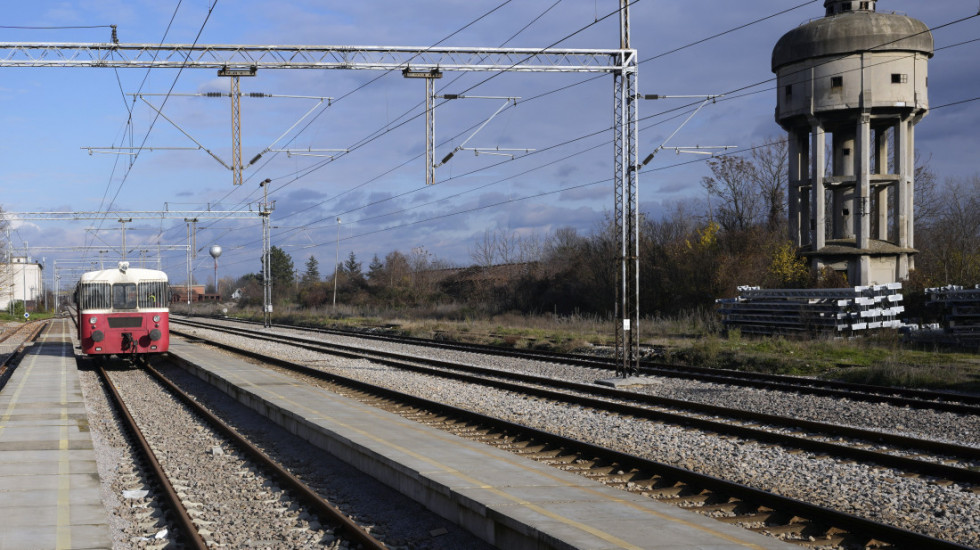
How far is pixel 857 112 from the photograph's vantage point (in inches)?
1539

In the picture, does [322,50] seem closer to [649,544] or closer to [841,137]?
[649,544]

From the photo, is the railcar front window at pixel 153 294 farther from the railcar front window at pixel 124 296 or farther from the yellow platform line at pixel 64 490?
the yellow platform line at pixel 64 490

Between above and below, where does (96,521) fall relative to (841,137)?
below

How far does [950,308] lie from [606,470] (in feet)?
70.7

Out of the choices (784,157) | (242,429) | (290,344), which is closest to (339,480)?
(242,429)

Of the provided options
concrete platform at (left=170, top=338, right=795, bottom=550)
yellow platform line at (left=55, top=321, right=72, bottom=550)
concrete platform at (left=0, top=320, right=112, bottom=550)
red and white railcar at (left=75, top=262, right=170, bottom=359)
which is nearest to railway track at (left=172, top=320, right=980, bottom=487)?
concrete platform at (left=170, top=338, right=795, bottom=550)

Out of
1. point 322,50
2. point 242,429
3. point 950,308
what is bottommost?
point 242,429

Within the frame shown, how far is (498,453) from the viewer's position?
10.4 m

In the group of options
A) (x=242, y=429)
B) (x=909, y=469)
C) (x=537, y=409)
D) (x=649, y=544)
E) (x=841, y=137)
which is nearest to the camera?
(x=649, y=544)

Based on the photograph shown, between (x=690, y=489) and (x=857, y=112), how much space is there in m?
35.1

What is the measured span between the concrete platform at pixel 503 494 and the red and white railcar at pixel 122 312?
13495 mm

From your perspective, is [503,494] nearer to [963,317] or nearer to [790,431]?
[790,431]

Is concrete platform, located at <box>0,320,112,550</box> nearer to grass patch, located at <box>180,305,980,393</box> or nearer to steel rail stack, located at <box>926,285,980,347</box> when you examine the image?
grass patch, located at <box>180,305,980,393</box>


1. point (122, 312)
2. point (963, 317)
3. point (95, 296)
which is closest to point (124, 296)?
point (122, 312)
